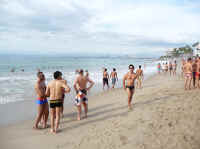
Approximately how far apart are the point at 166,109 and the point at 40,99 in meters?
3.88

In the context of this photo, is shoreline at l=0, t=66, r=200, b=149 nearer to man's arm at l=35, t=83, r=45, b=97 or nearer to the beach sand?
the beach sand

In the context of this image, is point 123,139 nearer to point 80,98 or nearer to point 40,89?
point 80,98

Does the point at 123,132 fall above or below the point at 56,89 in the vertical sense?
below

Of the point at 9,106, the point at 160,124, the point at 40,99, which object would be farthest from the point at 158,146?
the point at 9,106

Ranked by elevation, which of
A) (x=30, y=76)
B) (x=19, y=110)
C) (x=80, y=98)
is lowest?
(x=19, y=110)

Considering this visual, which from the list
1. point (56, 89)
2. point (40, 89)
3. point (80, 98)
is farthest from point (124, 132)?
point (40, 89)

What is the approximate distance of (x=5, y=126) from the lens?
4980 millimetres

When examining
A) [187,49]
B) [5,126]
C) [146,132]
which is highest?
[187,49]

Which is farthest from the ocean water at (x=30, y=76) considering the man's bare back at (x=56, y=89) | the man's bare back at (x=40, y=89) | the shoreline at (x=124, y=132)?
the man's bare back at (x=56, y=89)

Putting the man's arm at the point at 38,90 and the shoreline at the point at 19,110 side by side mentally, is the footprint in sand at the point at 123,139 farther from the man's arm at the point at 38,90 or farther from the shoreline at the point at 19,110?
the shoreline at the point at 19,110

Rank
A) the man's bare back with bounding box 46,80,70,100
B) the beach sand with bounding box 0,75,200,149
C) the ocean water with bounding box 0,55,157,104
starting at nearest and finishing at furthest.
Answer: the beach sand with bounding box 0,75,200,149, the man's bare back with bounding box 46,80,70,100, the ocean water with bounding box 0,55,157,104

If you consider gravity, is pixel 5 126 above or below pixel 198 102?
below

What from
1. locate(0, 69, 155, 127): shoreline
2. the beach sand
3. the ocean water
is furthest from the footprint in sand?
the ocean water

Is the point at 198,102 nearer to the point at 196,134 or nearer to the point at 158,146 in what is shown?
the point at 196,134
